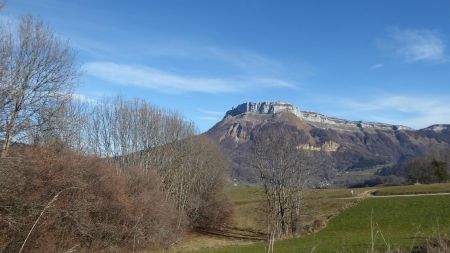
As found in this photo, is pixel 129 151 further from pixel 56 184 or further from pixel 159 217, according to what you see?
pixel 56 184

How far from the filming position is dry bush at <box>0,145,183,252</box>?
65.6 feet

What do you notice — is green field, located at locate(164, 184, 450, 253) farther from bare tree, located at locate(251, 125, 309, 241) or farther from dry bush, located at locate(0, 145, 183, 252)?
dry bush, located at locate(0, 145, 183, 252)

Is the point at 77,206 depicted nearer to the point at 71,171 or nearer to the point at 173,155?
the point at 71,171

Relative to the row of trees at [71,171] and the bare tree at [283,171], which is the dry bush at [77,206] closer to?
the row of trees at [71,171]

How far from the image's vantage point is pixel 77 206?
2595cm

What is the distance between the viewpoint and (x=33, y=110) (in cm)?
2450

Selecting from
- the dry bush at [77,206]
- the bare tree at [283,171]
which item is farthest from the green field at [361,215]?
the dry bush at [77,206]

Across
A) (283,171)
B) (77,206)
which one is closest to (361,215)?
(283,171)

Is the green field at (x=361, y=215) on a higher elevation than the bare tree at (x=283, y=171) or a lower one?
lower

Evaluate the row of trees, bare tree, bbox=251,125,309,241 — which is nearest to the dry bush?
the row of trees

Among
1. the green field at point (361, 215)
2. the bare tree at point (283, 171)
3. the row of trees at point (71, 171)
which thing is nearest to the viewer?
the row of trees at point (71, 171)

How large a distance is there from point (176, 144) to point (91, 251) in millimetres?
29677

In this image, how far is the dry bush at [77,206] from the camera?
19984mm

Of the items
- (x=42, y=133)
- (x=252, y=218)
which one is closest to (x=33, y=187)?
(x=42, y=133)
